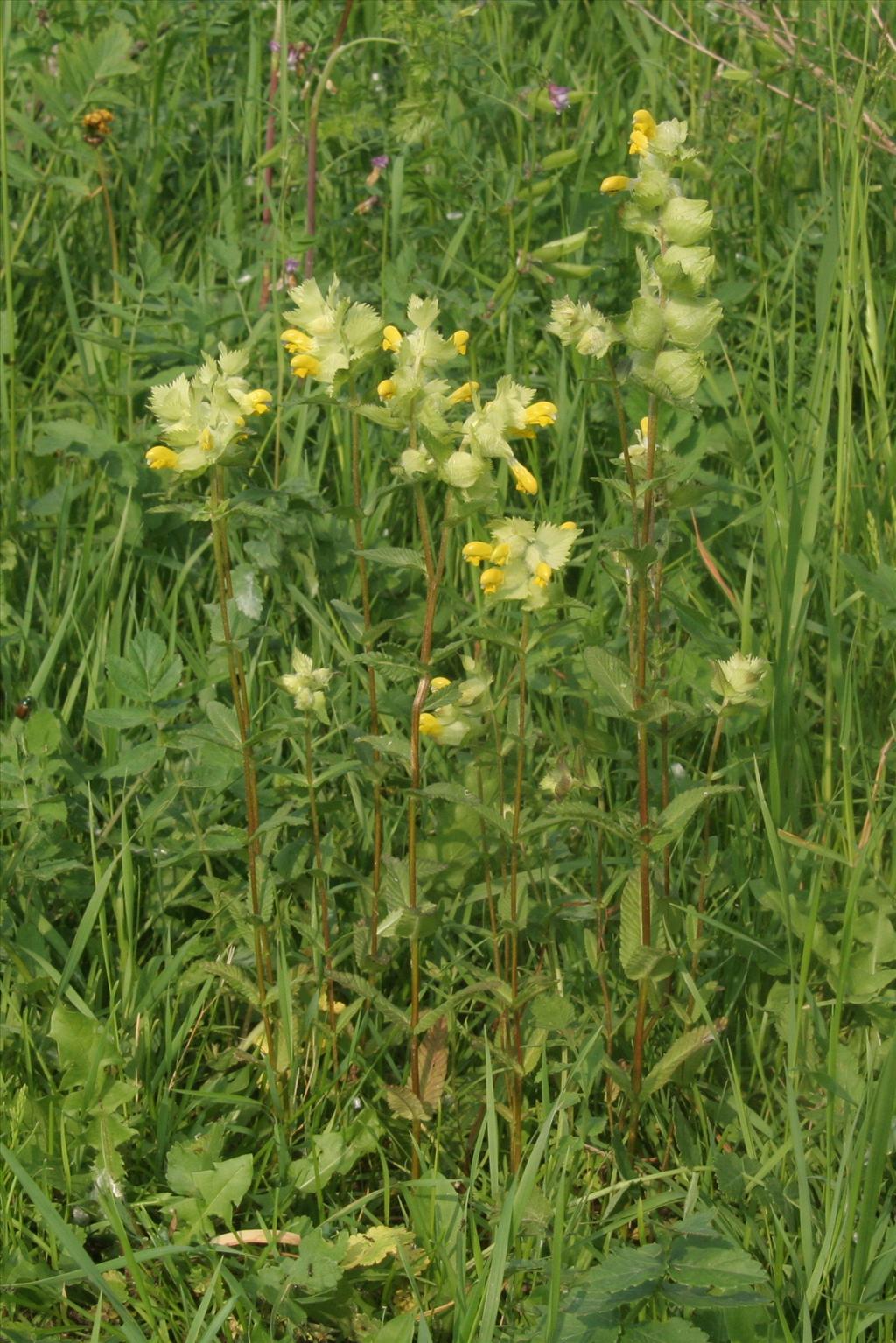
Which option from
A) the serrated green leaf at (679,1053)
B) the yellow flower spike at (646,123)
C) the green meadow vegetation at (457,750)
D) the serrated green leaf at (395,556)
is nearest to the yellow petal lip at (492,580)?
the green meadow vegetation at (457,750)

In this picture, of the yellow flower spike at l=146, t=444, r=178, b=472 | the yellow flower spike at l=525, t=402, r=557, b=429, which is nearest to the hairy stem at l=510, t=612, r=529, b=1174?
the yellow flower spike at l=525, t=402, r=557, b=429

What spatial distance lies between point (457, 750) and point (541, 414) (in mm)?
823

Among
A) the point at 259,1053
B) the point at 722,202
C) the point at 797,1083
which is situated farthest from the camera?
the point at 722,202

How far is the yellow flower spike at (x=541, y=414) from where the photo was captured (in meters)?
1.55

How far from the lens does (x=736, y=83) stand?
3068 millimetres

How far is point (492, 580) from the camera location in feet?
5.23

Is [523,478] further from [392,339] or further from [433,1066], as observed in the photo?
[433,1066]

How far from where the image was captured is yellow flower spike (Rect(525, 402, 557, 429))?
1550 mm

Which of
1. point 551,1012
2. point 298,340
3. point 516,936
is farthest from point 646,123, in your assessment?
point 551,1012

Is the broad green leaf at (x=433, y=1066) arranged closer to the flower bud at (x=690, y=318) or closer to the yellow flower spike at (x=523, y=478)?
the yellow flower spike at (x=523, y=478)

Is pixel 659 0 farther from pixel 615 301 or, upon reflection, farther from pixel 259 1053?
pixel 259 1053

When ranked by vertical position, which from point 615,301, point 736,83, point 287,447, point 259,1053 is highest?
point 736,83

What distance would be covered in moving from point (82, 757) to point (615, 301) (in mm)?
1404

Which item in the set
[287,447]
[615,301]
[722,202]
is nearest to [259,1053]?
[287,447]
